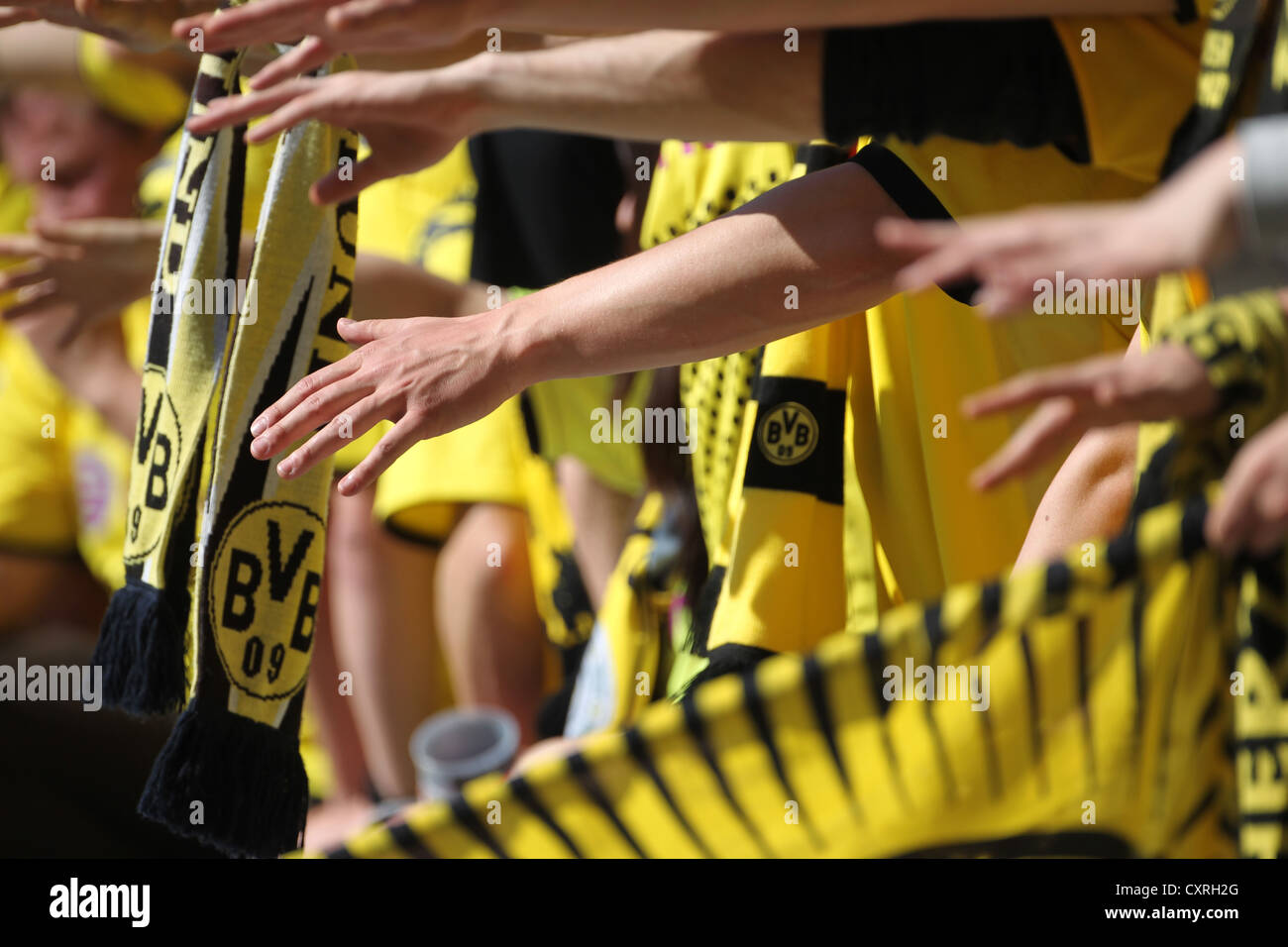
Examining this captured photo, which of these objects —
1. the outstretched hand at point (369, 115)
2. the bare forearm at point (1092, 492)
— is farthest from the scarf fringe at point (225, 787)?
the bare forearm at point (1092, 492)

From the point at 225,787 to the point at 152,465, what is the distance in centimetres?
30

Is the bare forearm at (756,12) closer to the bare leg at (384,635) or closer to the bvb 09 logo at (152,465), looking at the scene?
the bvb 09 logo at (152,465)

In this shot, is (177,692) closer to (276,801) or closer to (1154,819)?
(276,801)

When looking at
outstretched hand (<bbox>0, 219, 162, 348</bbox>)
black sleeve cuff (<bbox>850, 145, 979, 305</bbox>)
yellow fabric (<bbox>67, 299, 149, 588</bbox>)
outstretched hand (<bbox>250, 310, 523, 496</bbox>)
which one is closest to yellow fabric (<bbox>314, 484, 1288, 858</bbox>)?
outstretched hand (<bbox>250, 310, 523, 496</bbox>)

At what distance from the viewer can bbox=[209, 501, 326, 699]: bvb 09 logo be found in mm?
1374

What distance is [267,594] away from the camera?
4.57 feet

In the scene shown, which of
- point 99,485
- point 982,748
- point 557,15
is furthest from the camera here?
point 99,485

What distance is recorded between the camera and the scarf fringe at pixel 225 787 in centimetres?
134

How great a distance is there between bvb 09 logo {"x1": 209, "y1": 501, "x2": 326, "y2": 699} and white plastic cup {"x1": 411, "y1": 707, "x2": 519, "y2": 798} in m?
0.57

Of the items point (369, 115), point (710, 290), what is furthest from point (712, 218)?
point (710, 290)

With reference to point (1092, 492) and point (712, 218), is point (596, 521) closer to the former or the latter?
point (712, 218)

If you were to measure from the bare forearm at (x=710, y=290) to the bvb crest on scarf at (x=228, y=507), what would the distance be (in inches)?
13.4

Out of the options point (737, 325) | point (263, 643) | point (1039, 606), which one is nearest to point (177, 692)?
point (263, 643)

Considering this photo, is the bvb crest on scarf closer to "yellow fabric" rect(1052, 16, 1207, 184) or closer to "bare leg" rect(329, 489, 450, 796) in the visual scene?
"yellow fabric" rect(1052, 16, 1207, 184)
